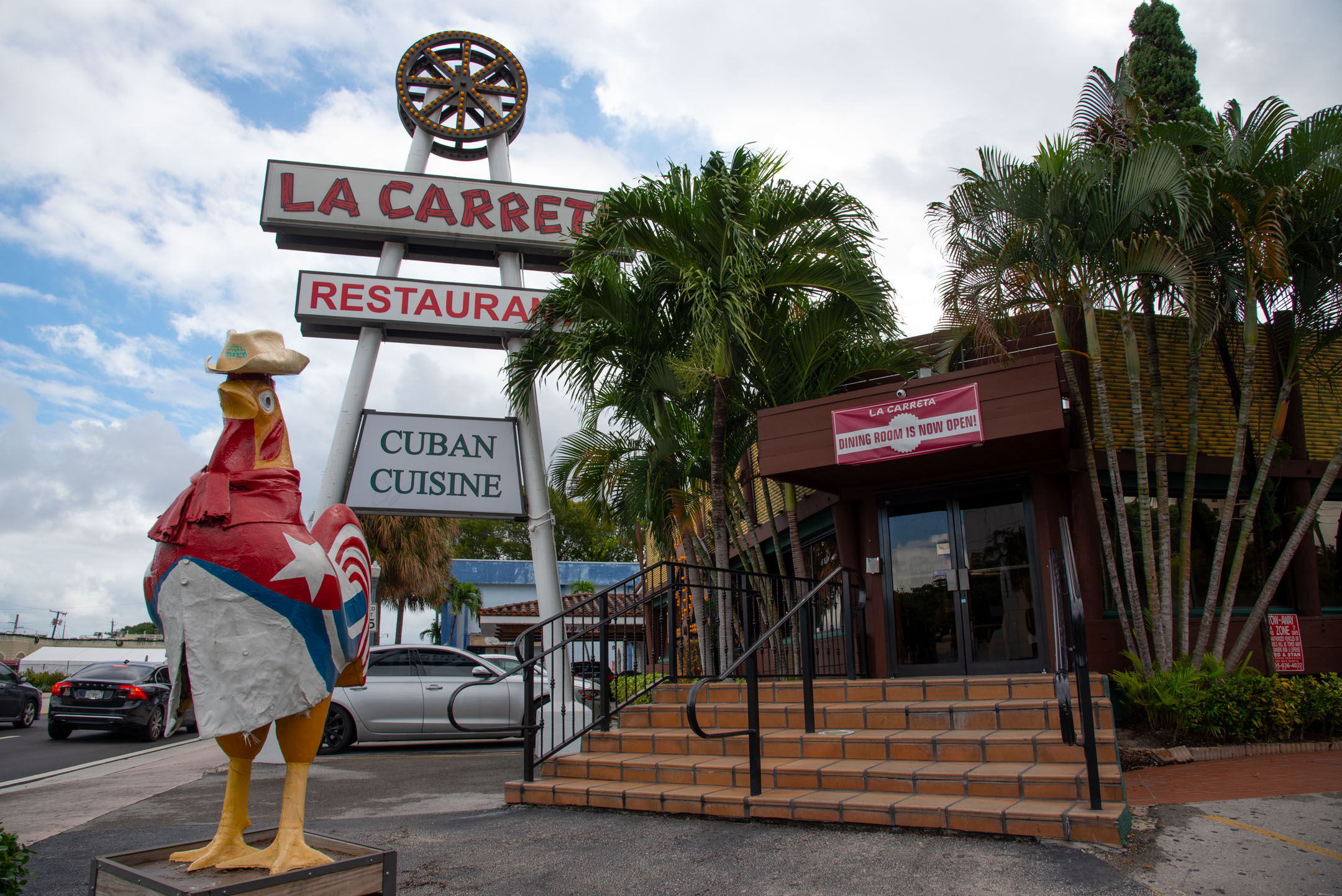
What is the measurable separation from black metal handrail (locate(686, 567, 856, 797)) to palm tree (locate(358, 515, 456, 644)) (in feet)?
53.8

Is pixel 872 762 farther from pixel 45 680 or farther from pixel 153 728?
pixel 45 680

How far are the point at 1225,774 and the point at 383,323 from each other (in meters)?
8.49

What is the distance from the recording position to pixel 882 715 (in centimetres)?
655

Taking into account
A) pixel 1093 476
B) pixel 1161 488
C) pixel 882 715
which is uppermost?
pixel 1093 476

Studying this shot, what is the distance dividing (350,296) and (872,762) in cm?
680

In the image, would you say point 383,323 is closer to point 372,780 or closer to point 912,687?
point 372,780

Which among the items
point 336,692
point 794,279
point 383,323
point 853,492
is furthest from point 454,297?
point 336,692

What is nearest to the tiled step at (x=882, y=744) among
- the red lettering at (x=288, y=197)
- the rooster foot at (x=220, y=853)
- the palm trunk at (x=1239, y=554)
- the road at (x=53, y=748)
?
the rooster foot at (x=220, y=853)

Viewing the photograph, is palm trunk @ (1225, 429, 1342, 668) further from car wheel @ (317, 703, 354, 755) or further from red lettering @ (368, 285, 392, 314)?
car wheel @ (317, 703, 354, 755)

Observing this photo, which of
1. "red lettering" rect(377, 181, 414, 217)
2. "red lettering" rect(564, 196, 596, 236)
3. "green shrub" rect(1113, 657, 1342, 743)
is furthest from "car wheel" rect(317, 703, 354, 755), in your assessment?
"green shrub" rect(1113, 657, 1342, 743)

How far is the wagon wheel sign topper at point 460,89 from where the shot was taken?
9.91 metres

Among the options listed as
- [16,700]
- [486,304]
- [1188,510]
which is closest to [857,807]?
[1188,510]

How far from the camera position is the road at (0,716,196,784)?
10648mm

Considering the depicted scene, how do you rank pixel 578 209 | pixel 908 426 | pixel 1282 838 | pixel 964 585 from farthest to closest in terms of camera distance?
pixel 578 209 < pixel 964 585 < pixel 908 426 < pixel 1282 838
